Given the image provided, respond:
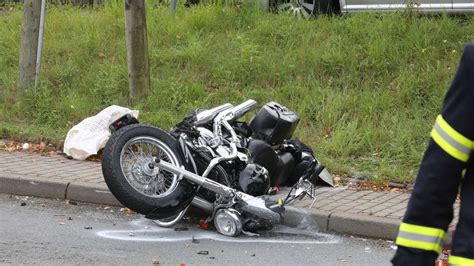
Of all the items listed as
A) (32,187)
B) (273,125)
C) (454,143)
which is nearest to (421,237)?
(454,143)

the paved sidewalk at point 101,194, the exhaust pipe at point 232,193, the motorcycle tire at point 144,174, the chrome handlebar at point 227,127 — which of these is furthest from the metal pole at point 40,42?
the exhaust pipe at point 232,193

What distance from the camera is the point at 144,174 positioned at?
6.20 m

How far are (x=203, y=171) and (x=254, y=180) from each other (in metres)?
0.42

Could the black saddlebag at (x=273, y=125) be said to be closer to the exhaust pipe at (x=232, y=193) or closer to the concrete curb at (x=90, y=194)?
the exhaust pipe at (x=232, y=193)

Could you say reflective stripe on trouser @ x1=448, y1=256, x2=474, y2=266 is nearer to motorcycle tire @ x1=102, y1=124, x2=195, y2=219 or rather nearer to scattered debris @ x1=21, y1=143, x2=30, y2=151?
motorcycle tire @ x1=102, y1=124, x2=195, y2=219

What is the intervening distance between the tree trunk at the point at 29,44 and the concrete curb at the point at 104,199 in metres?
2.81

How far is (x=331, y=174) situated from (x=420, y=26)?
310 centimetres

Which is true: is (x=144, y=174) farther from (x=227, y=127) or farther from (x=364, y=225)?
(x=364, y=225)

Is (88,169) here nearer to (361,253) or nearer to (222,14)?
(361,253)

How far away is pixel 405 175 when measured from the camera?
756cm

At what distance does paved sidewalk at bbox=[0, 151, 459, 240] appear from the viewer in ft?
20.7

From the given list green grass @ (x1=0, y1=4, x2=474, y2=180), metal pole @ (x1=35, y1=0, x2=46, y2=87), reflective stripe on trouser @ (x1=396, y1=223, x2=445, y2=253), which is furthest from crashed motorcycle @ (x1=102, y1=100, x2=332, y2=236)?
metal pole @ (x1=35, y1=0, x2=46, y2=87)

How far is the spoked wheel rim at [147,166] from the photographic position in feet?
20.3

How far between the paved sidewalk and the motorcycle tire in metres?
1.04
